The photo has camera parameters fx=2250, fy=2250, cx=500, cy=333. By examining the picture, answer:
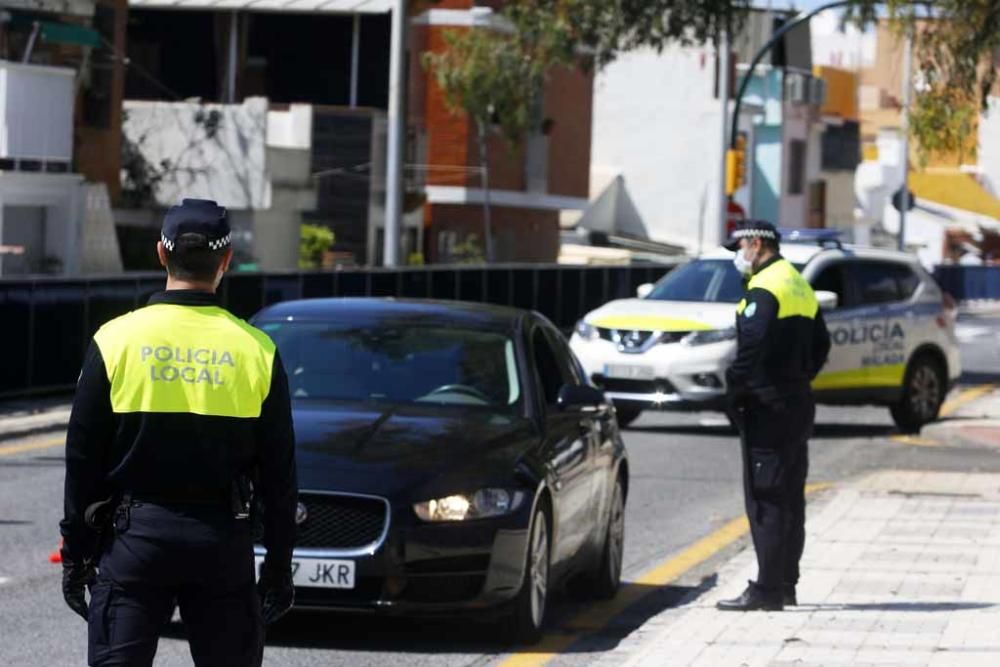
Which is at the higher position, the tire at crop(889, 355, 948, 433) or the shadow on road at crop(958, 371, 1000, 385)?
the tire at crop(889, 355, 948, 433)

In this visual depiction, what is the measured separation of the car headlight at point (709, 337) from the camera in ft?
67.3

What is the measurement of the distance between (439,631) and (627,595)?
5.86 feet

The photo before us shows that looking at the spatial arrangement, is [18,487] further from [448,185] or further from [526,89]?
[448,185]

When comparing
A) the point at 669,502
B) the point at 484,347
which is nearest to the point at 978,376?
the point at 669,502

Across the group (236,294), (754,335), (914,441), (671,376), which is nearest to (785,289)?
(754,335)

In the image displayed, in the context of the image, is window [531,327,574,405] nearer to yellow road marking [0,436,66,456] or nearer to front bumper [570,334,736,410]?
yellow road marking [0,436,66,456]

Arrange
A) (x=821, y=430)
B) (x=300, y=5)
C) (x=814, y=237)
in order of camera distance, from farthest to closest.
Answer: (x=300, y=5) → (x=821, y=430) → (x=814, y=237)

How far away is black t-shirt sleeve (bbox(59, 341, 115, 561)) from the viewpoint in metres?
5.30

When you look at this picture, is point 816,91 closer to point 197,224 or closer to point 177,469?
point 197,224

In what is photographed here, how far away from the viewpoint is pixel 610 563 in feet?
36.6

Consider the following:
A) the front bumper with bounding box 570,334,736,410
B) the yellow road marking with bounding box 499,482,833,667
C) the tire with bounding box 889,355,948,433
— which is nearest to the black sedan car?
the yellow road marking with bounding box 499,482,833,667

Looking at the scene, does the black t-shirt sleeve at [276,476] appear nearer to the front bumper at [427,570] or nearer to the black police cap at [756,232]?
the front bumper at [427,570]

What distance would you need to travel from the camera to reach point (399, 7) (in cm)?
3012

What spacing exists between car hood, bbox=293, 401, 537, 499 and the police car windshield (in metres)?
11.4
